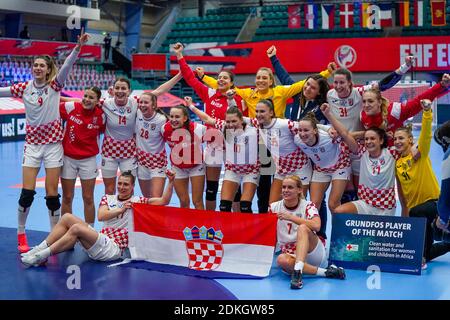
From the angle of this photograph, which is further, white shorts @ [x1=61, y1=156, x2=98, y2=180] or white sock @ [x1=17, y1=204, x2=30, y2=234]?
white shorts @ [x1=61, y1=156, x2=98, y2=180]

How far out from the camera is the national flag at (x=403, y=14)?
2283 cm

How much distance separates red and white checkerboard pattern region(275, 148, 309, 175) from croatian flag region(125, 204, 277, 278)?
83cm

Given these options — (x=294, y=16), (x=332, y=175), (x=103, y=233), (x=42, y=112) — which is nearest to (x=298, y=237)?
(x=332, y=175)

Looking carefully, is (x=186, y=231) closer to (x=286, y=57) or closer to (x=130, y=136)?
(x=130, y=136)

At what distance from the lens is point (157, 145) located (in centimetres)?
657

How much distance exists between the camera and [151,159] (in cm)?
655

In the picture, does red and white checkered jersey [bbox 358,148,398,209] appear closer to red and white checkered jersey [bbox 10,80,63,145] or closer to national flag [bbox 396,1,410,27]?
red and white checkered jersey [bbox 10,80,63,145]

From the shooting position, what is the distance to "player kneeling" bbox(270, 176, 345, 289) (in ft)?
17.1

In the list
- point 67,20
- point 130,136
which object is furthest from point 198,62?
point 130,136

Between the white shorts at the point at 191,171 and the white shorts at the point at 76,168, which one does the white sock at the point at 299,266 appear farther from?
the white shorts at the point at 76,168

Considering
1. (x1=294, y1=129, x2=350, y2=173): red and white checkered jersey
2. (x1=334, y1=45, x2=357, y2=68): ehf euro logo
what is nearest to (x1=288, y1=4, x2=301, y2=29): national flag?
(x1=334, y1=45, x2=357, y2=68): ehf euro logo

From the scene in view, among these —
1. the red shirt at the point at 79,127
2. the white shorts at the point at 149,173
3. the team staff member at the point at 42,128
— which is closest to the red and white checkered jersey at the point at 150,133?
the white shorts at the point at 149,173

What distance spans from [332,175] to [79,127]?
2752mm

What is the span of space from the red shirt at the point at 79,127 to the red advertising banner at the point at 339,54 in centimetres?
1875
